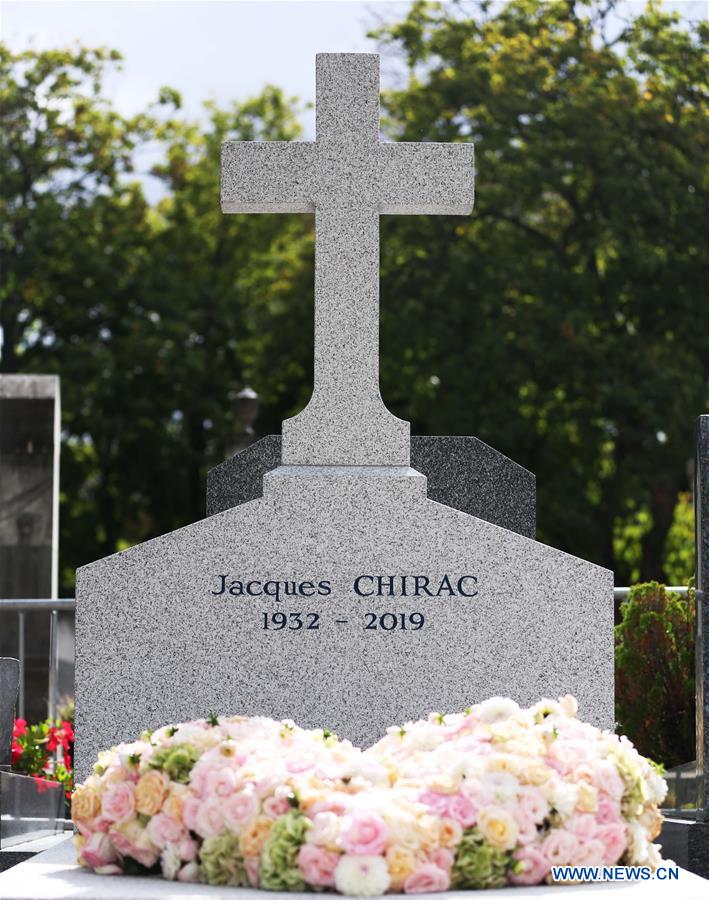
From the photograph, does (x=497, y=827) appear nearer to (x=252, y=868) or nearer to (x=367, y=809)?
(x=367, y=809)

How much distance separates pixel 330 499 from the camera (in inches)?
234

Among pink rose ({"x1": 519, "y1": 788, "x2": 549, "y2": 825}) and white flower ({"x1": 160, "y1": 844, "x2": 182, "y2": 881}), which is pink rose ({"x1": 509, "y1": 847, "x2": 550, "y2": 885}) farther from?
white flower ({"x1": 160, "y1": 844, "x2": 182, "y2": 881})

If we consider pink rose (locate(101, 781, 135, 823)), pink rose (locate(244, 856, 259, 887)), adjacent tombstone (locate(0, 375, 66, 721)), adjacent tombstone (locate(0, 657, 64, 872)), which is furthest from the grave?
pink rose (locate(244, 856, 259, 887))

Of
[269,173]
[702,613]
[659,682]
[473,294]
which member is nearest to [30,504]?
[269,173]

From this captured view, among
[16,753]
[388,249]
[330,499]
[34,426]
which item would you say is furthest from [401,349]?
[330,499]

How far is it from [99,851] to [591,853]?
5.09ft

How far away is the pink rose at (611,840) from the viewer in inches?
167

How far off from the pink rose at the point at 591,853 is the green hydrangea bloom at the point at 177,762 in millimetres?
1239

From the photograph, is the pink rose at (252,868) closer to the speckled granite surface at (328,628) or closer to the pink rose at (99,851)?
the pink rose at (99,851)

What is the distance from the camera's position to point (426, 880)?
13.2ft

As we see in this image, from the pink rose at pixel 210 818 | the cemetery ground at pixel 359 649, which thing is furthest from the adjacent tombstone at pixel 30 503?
the pink rose at pixel 210 818

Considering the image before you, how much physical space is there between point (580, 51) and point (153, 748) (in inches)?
793

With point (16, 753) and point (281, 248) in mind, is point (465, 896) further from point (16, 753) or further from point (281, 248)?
point (281, 248)

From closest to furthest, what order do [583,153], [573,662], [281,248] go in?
[573,662]
[583,153]
[281,248]
